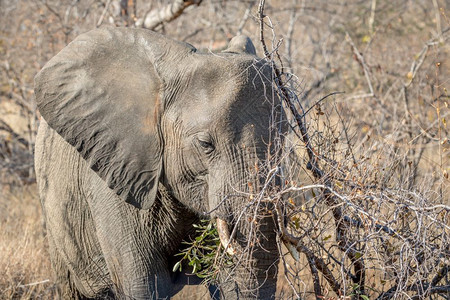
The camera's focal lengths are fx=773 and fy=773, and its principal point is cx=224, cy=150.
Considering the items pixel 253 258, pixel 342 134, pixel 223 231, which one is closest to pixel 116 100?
pixel 223 231

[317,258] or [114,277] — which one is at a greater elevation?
[317,258]

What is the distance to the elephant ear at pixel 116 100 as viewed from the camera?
378 centimetres

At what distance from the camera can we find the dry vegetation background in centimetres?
351

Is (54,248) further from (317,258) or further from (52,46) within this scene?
(52,46)

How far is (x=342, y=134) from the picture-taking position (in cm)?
556

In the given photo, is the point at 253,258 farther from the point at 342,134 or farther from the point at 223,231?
the point at 342,134

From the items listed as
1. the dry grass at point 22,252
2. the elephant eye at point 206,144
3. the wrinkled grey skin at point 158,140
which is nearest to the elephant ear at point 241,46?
the wrinkled grey skin at point 158,140

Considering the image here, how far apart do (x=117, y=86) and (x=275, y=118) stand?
88cm

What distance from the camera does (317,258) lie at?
3648 mm

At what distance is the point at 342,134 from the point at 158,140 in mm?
2155

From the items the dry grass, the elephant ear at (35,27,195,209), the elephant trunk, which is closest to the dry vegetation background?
the dry grass

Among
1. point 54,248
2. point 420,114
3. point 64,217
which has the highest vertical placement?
point 420,114

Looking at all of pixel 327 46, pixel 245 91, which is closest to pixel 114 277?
pixel 245 91

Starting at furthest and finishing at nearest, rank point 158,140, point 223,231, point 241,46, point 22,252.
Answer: point 22,252 < point 241,46 < point 158,140 < point 223,231
